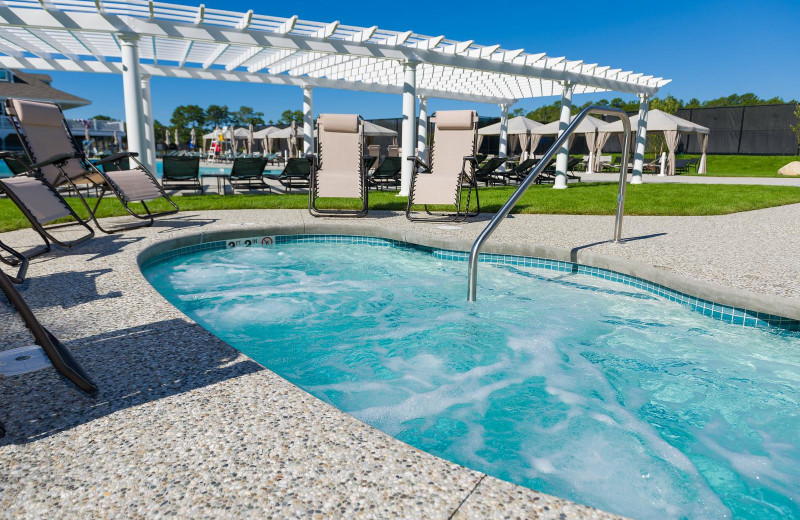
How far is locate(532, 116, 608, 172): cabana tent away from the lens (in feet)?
62.8

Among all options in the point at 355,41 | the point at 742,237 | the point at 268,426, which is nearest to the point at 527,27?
the point at 355,41

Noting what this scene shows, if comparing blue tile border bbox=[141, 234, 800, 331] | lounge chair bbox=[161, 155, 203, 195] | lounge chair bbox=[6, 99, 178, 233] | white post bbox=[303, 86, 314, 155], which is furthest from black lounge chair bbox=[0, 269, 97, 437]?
white post bbox=[303, 86, 314, 155]

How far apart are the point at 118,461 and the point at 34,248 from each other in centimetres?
359

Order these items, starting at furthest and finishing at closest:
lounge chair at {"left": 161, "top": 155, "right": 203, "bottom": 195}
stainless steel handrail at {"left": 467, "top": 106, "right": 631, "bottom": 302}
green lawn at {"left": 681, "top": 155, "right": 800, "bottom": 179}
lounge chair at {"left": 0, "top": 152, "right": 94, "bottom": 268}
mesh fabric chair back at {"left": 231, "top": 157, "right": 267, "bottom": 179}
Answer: green lawn at {"left": 681, "top": 155, "right": 800, "bottom": 179}
mesh fabric chair back at {"left": 231, "top": 157, "right": 267, "bottom": 179}
lounge chair at {"left": 161, "top": 155, "right": 203, "bottom": 195}
lounge chair at {"left": 0, "top": 152, "right": 94, "bottom": 268}
stainless steel handrail at {"left": 467, "top": 106, "right": 631, "bottom": 302}

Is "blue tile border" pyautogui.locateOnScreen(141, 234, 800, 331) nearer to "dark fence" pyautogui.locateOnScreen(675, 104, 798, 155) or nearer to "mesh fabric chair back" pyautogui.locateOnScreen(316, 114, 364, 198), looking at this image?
"mesh fabric chair back" pyautogui.locateOnScreen(316, 114, 364, 198)

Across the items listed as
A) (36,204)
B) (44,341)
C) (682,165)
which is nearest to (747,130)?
(682,165)

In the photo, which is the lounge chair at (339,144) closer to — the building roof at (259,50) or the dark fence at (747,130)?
the building roof at (259,50)

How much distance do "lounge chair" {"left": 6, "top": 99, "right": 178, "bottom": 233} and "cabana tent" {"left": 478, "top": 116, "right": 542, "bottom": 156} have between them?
14276mm

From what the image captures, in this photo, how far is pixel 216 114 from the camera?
74.8 meters

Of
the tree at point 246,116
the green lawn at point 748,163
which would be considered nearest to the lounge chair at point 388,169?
the green lawn at point 748,163

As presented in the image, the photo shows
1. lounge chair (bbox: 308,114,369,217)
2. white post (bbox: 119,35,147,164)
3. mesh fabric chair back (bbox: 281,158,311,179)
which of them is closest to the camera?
lounge chair (bbox: 308,114,369,217)

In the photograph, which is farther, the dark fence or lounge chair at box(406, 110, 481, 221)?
the dark fence

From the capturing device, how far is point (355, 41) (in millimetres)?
9297

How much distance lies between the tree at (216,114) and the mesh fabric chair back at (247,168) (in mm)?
71563
